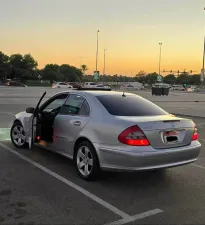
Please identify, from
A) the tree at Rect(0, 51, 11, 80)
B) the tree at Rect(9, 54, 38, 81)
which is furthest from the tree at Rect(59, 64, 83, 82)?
the tree at Rect(0, 51, 11, 80)

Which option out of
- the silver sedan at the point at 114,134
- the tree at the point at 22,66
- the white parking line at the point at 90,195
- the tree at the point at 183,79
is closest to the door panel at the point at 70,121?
the silver sedan at the point at 114,134

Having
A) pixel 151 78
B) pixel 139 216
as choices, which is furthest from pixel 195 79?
pixel 139 216

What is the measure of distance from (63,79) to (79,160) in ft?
378

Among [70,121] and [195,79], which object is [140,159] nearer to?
[70,121]

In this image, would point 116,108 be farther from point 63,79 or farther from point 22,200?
point 63,79

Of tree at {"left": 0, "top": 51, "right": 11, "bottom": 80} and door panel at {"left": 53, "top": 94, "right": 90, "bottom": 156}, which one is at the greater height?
tree at {"left": 0, "top": 51, "right": 11, "bottom": 80}

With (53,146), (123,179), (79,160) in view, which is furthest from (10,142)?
(123,179)

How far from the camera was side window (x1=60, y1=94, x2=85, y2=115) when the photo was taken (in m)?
5.90

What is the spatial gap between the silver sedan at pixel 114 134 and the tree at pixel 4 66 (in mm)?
92272

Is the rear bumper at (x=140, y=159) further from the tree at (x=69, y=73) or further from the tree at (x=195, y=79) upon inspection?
the tree at (x=195, y=79)

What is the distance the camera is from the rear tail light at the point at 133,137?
189 inches

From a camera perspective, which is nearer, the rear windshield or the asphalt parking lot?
the asphalt parking lot

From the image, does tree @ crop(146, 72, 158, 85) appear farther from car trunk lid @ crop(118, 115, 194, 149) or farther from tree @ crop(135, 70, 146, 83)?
car trunk lid @ crop(118, 115, 194, 149)

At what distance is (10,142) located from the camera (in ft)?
26.9
